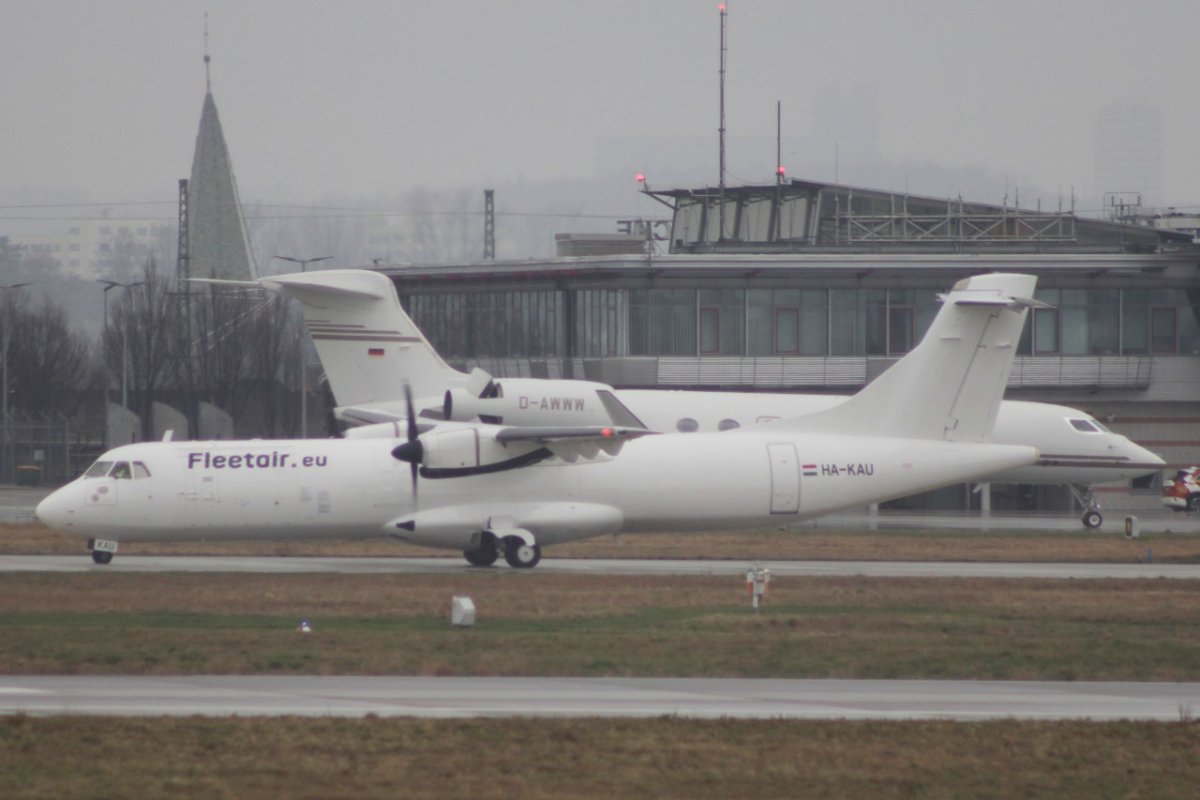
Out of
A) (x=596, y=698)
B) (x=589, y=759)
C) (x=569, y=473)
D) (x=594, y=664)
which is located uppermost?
(x=569, y=473)

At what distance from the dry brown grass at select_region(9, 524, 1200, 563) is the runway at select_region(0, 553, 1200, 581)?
1304 mm

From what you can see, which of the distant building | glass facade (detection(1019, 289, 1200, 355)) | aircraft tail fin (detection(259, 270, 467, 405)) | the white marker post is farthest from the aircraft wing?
the distant building

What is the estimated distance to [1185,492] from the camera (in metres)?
59.3

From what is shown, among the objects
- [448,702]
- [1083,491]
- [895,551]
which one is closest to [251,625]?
[448,702]

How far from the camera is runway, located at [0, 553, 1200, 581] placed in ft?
109

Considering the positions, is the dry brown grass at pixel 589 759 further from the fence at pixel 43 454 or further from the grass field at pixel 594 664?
the fence at pixel 43 454

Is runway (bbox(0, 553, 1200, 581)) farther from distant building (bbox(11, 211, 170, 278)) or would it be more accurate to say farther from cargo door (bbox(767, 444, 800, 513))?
distant building (bbox(11, 211, 170, 278))

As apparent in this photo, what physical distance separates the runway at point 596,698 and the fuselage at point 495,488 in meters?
13.9

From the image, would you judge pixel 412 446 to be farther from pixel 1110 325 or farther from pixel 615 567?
pixel 1110 325

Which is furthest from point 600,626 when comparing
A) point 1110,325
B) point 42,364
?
point 42,364

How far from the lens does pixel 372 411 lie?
129 feet

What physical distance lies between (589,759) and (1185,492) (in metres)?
49.9

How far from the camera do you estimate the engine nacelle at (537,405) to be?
114 ft

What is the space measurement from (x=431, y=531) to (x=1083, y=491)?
30.1m
